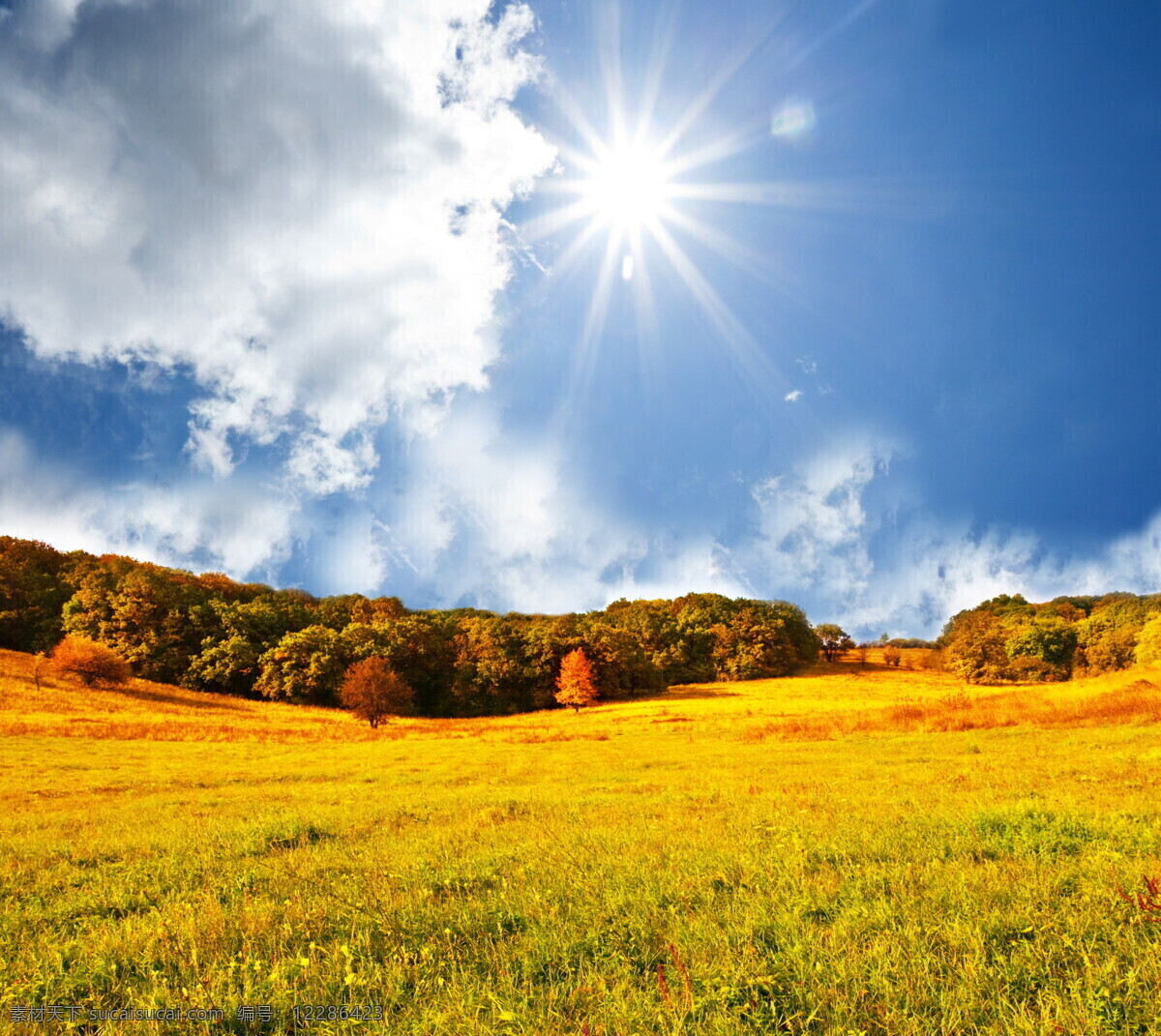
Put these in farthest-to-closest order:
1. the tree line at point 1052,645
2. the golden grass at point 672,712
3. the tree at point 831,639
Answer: the tree at point 831,639, the tree line at point 1052,645, the golden grass at point 672,712

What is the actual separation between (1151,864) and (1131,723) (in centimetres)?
2629

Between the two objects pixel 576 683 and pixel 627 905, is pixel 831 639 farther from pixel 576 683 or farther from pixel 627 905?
pixel 627 905

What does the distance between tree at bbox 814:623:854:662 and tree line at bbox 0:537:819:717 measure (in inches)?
1113

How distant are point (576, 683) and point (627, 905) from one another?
72.4m

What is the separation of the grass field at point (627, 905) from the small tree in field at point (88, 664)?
2489 inches

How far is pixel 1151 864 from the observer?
6.50m

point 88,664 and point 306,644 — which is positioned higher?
point 306,644

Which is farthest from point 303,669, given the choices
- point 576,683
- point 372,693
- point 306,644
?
point 576,683

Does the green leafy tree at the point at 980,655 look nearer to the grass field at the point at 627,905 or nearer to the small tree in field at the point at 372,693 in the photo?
the small tree in field at the point at 372,693

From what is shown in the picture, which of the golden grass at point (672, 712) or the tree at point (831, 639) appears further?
the tree at point (831, 639)

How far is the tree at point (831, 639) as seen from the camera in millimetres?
127312

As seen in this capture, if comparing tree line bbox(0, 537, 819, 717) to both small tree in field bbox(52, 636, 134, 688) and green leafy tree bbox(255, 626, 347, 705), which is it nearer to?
green leafy tree bbox(255, 626, 347, 705)

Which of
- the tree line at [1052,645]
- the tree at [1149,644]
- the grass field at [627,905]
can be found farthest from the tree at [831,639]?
the grass field at [627,905]

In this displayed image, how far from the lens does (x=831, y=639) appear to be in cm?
12769
